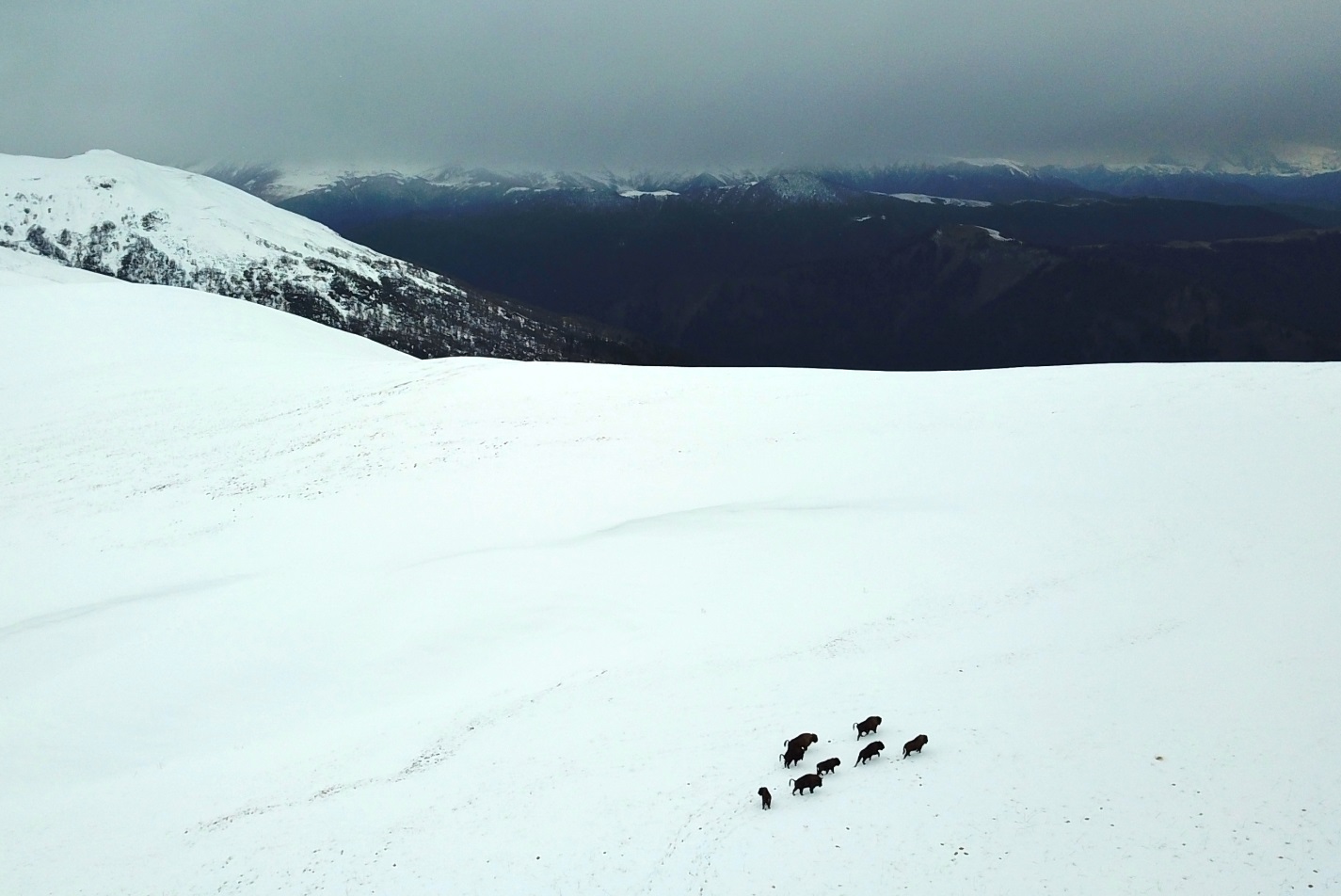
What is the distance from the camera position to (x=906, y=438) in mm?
34281

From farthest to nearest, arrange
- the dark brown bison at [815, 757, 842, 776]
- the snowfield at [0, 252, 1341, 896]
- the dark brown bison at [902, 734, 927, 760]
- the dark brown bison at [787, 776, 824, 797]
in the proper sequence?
1. the dark brown bison at [902, 734, 927, 760]
2. the dark brown bison at [815, 757, 842, 776]
3. the dark brown bison at [787, 776, 824, 797]
4. the snowfield at [0, 252, 1341, 896]

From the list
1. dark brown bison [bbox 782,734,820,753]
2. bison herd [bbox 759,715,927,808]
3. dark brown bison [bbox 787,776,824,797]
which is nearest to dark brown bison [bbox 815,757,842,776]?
bison herd [bbox 759,715,927,808]

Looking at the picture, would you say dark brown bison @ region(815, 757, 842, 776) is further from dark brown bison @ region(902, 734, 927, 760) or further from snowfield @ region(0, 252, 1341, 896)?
dark brown bison @ region(902, 734, 927, 760)

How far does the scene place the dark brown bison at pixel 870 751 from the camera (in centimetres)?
1597

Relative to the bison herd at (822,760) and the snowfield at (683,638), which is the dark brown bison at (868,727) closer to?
the bison herd at (822,760)

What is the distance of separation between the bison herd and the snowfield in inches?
11.9

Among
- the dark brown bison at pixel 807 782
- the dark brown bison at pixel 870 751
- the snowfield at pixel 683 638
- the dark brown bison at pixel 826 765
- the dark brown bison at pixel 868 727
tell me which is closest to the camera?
the snowfield at pixel 683 638

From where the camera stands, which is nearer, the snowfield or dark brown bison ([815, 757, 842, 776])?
the snowfield

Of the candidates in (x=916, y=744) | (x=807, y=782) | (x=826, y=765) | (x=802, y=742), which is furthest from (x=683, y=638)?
(x=916, y=744)

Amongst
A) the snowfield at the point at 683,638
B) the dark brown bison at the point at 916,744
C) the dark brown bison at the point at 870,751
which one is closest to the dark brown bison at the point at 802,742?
the snowfield at the point at 683,638

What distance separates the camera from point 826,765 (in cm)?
1562

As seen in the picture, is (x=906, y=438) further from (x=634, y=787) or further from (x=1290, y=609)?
(x=634, y=787)

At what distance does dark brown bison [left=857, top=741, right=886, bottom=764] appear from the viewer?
16.0m

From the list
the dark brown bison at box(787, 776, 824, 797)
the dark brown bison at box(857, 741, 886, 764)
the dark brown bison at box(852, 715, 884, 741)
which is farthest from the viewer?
the dark brown bison at box(852, 715, 884, 741)
